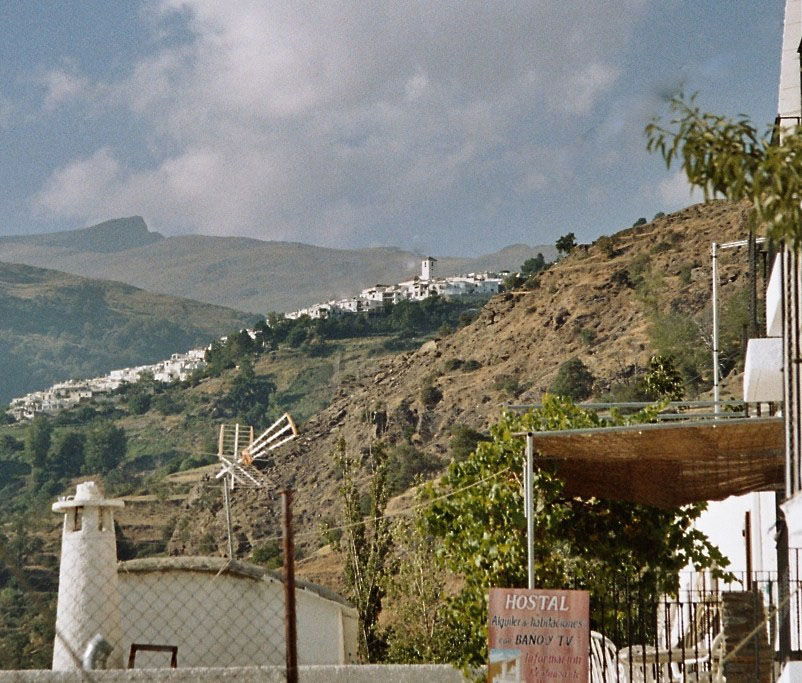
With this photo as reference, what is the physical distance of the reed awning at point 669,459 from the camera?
438 inches

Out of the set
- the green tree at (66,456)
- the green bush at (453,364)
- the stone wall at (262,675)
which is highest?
the green bush at (453,364)

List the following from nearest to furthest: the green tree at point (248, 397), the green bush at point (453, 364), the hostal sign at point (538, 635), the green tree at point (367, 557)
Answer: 1. the hostal sign at point (538, 635)
2. the green tree at point (367, 557)
3. the green bush at point (453, 364)
4. the green tree at point (248, 397)

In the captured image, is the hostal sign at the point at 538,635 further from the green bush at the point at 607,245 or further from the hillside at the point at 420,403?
the green bush at the point at 607,245

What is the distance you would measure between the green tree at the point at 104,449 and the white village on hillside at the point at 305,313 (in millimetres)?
23526

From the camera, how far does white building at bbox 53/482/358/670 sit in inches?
500

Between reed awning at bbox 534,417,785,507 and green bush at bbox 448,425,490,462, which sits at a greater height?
green bush at bbox 448,425,490,462

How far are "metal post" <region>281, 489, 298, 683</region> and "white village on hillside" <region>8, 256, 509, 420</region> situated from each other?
12155 centimetres

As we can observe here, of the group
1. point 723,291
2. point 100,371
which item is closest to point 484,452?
point 723,291

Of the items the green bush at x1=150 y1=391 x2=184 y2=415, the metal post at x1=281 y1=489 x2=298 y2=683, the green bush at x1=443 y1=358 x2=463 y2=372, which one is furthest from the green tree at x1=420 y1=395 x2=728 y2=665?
the green bush at x1=150 y1=391 x2=184 y2=415

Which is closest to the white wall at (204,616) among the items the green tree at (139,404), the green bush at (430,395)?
the green bush at (430,395)

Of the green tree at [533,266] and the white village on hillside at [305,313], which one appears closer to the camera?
the green tree at [533,266]

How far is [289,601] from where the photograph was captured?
196 inches

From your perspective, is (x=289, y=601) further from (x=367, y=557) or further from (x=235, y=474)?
(x=235, y=474)

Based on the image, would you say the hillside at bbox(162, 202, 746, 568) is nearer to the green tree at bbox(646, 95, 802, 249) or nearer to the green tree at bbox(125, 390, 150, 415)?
the green tree at bbox(125, 390, 150, 415)
